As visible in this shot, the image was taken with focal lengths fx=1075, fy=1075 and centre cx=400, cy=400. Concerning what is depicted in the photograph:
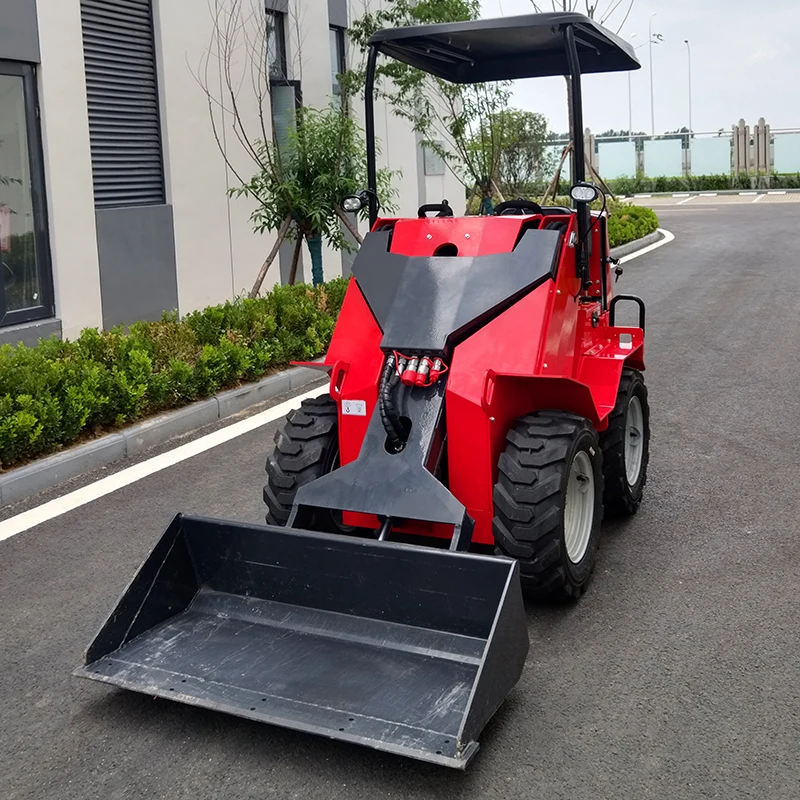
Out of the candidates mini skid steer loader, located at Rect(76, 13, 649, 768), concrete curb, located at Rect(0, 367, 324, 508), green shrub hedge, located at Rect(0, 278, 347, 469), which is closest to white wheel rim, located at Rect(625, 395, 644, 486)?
mini skid steer loader, located at Rect(76, 13, 649, 768)

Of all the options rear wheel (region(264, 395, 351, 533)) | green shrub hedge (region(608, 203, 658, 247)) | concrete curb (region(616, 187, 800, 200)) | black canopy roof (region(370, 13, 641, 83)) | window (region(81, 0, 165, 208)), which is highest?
concrete curb (region(616, 187, 800, 200))

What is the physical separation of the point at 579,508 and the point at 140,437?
3.56 meters

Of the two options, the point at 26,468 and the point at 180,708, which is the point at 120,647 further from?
the point at 26,468

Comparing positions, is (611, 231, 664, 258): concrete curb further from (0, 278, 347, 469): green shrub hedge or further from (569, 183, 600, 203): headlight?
(569, 183, 600, 203): headlight

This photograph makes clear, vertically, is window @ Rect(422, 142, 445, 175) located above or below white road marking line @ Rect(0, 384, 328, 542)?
above

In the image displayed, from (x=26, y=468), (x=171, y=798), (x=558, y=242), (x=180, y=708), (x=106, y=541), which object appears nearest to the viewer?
(x=171, y=798)

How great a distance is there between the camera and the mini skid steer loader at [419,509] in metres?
3.63

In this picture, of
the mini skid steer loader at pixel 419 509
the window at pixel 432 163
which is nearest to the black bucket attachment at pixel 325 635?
the mini skid steer loader at pixel 419 509

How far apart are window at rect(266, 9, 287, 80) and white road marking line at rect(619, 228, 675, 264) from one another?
6531mm

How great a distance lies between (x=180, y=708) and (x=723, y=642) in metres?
2.09

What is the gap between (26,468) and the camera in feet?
20.9

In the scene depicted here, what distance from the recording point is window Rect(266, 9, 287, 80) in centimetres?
1400

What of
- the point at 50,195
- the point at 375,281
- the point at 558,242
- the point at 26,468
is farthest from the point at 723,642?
the point at 50,195

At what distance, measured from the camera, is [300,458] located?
4.70 m
